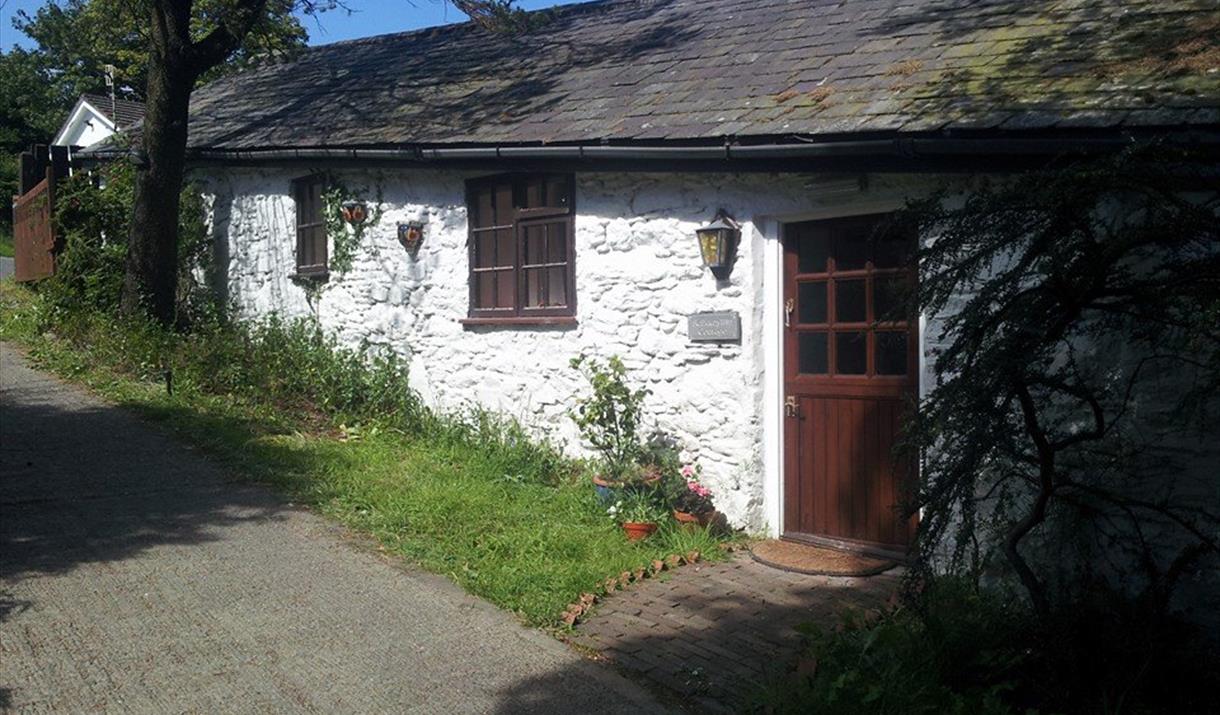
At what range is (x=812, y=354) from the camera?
24.0ft

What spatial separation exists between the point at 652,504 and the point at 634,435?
74cm

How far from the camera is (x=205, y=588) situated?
600cm

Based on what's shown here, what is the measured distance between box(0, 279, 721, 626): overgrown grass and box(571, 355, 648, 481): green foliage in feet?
1.19

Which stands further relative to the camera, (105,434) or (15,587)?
(105,434)

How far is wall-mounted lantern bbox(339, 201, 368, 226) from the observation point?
418 inches

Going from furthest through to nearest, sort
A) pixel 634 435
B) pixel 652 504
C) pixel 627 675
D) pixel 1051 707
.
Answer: pixel 634 435 < pixel 652 504 < pixel 627 675 < pixel 1051 707

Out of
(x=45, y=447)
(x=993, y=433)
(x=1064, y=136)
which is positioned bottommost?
(x=45, y=447)

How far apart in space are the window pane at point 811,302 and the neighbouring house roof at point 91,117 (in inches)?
985

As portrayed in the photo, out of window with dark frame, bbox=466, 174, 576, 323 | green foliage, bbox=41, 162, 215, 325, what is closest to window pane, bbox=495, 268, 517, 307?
window with dark frame, bbox=466, 174, 576, 323

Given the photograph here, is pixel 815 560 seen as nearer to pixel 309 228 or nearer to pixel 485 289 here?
pixel 485 289

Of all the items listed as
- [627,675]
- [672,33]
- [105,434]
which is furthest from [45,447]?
[672,33]

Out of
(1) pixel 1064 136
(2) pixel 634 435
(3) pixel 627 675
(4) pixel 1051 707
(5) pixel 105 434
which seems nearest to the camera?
(4) pixel 1051 707

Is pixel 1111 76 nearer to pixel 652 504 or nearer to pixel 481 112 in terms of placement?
pixel 652 504

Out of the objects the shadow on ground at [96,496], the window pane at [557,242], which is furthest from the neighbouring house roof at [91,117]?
the window pane at [557,242]
